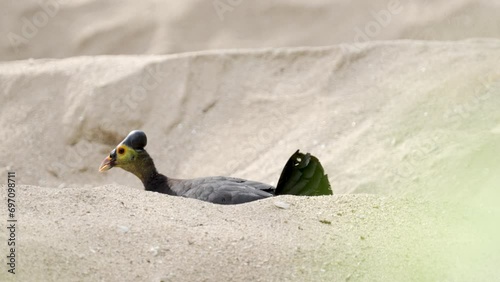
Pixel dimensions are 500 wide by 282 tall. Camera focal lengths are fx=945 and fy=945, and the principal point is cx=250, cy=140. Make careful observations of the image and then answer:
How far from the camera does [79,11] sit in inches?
458

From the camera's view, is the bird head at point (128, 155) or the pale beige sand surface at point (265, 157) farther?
the bird head at point (128, 155)

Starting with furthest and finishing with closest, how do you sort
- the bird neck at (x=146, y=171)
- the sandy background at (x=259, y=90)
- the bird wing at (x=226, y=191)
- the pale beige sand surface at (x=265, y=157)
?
the sandy background at (x=259, y=90), the bird neck at (x=146, y=171), the bird wing at (x=226, y=191), the pale beige sand surface at (x=265, y=157)

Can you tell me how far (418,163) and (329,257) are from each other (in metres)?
4.46

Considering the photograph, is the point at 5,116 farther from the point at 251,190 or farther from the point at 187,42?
the point at 251,190

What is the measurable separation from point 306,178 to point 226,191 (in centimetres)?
60

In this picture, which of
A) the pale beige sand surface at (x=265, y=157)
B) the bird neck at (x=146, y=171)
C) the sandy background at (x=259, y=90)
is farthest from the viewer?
the sandy background at (x=259, y=90)

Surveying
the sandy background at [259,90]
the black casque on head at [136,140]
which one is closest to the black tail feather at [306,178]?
the sandy background at [259,90]

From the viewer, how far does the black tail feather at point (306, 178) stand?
6.80 metres

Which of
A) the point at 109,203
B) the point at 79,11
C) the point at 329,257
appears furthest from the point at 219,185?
the point at 79,11

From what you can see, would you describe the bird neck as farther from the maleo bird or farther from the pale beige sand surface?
the pale beige sand surface

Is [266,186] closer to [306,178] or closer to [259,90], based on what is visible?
[306,178]

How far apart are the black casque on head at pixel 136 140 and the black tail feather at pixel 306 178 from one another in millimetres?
2032

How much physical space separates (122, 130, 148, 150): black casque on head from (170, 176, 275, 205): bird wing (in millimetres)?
1068

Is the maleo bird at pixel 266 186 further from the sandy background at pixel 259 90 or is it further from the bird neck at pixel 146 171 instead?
the sandy background at pixel 259 90
